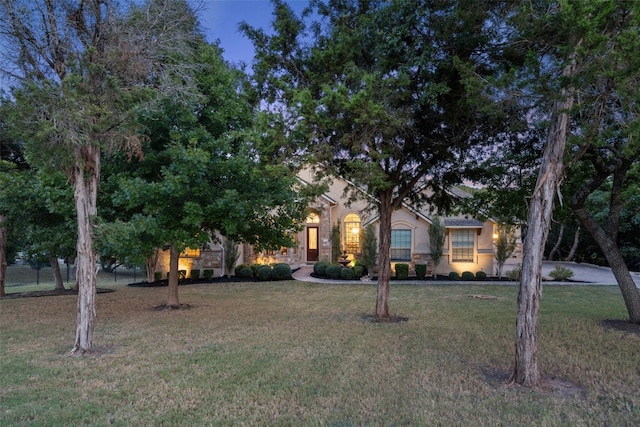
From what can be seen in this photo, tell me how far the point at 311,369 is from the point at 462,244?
16.6 m

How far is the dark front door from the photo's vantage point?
24141 mm

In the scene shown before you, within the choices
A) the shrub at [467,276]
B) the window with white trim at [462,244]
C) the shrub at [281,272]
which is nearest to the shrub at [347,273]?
the shrub at [281,272]

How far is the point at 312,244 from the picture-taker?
80.0ft

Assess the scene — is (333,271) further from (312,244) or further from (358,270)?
(312,244)

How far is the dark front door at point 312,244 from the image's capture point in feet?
79.2

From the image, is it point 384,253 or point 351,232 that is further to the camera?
point 351,232

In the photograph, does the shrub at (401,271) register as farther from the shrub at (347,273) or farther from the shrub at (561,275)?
the shrub at (561,275)

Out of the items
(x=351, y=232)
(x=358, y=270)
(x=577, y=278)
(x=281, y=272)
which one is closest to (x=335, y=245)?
(x=351, y=232)

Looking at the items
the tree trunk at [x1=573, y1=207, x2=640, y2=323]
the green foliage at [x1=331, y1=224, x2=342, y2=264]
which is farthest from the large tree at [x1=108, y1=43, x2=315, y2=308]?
the green foliage at [x1=331, y1=224, x2=342, y2=264]

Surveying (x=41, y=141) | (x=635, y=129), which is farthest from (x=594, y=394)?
(x=41, y=141)

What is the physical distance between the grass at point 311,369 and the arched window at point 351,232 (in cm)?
1174

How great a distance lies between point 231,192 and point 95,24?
3.84 m

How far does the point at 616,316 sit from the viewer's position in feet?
33.9

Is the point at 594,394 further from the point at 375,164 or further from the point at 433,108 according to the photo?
the point at 433,108
